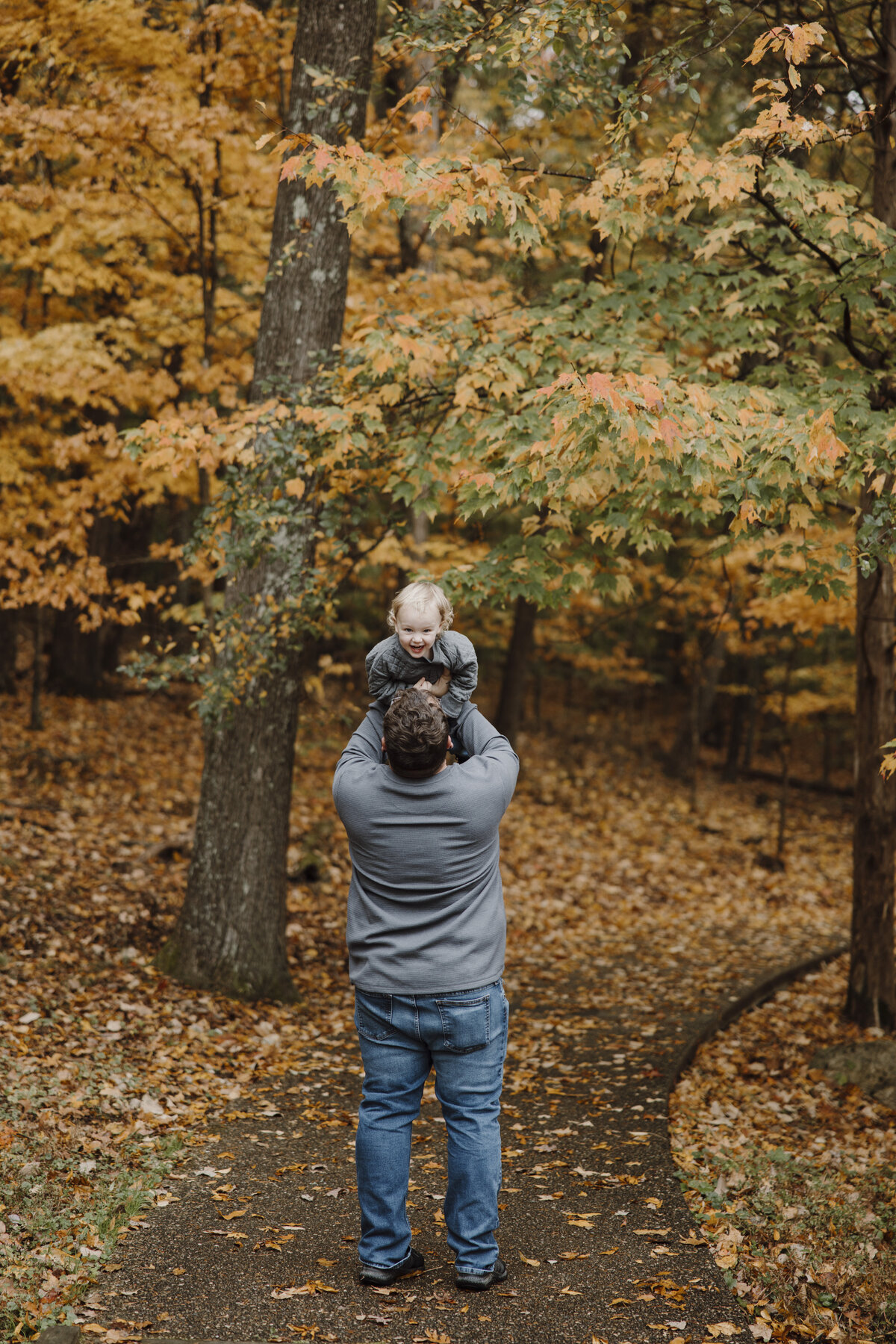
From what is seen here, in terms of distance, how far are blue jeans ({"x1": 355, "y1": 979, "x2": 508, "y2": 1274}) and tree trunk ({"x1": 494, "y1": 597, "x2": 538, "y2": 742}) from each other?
1115cm

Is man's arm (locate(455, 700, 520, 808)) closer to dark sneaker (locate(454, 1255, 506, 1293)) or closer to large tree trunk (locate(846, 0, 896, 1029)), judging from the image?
dark sneaker (locate(454, 1255, 506, 1293))

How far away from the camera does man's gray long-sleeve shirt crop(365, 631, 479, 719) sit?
311cm

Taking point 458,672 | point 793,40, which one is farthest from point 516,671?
point 458,672

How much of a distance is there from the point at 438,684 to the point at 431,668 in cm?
6

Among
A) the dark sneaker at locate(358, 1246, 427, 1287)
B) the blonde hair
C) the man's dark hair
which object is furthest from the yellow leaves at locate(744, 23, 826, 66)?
Result: the dark sneaker at locate(358, 1246, 427, 1287)

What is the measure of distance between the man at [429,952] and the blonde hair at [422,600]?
28cm

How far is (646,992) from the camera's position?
321 inches

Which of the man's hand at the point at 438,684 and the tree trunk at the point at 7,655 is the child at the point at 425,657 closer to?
the man's hand at the point at 438,684

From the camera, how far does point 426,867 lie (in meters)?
2.96

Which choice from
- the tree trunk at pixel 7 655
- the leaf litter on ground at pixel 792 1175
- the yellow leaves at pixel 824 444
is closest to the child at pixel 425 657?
the yellow leaves at pixel 824 444

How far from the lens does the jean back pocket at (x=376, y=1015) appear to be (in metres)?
3.03

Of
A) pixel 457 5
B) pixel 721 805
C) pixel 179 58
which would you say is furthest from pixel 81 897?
pixel 721 805

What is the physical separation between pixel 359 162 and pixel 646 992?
257 inches

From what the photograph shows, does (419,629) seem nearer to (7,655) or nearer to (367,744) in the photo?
(367,744)
